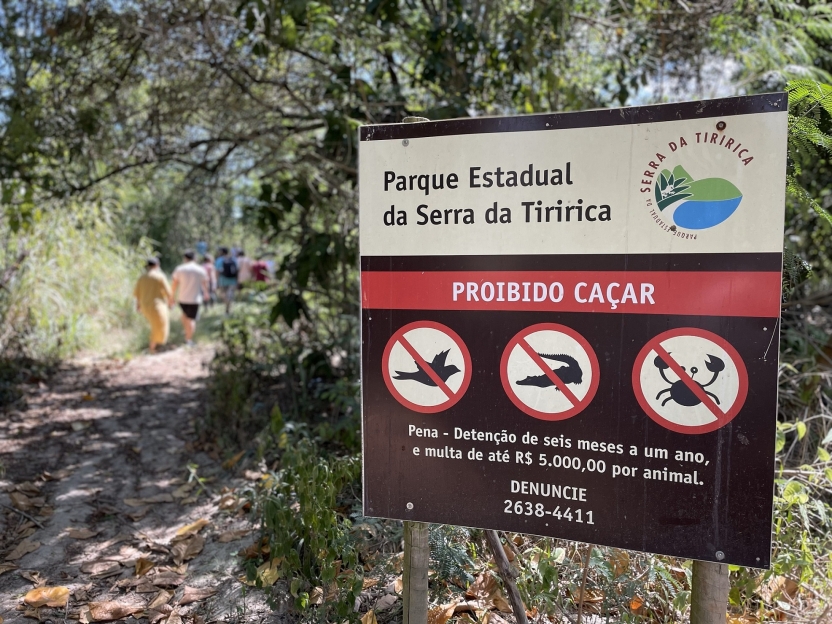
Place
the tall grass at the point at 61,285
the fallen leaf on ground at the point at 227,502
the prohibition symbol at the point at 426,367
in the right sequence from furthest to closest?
1. the tall grass at the point at 61,285
2. the fallen leaf on ground at the point at 227,502
3. the prohibition symbol at the point at 426,367

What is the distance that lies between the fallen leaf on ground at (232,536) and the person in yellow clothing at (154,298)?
6682 millimetres

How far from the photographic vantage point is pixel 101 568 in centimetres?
362

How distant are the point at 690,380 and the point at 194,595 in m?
2.56

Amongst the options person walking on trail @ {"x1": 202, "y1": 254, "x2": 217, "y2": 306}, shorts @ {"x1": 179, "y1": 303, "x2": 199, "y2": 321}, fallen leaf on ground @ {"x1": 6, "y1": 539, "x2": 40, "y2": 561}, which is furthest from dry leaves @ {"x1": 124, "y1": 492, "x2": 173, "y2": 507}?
person walking on trail @ {"x1": 202, "y1": 254, "x2": 217, "y2": 306}

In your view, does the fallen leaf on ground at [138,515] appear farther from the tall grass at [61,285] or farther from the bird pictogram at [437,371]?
the tall grass at [61,285]

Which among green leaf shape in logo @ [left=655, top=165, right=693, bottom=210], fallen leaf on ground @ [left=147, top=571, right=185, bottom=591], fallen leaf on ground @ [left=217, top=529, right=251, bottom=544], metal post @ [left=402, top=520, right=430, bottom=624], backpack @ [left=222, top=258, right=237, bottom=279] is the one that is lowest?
fallen leaf on ground @ [left=147, top=571, right=185, bottom=591]

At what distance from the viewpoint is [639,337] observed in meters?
1.91

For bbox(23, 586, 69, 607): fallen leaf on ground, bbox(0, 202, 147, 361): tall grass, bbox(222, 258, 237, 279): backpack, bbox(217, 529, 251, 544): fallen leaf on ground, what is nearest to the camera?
bbox(23, 586, 69, 607): fallen leaf on ground

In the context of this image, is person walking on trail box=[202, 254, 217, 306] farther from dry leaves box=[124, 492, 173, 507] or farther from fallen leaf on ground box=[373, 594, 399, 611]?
fallen leaf on ground box=[373, 594, 399, 611]

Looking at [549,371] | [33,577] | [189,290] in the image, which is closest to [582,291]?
[549,371]

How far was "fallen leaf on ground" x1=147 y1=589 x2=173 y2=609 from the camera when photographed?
323 centimetres

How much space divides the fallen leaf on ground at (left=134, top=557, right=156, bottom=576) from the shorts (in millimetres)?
7820

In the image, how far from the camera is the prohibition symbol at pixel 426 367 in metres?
2.10

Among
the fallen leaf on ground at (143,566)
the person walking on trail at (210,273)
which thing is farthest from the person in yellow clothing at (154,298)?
the fallen leaf on ground at (143,566)
